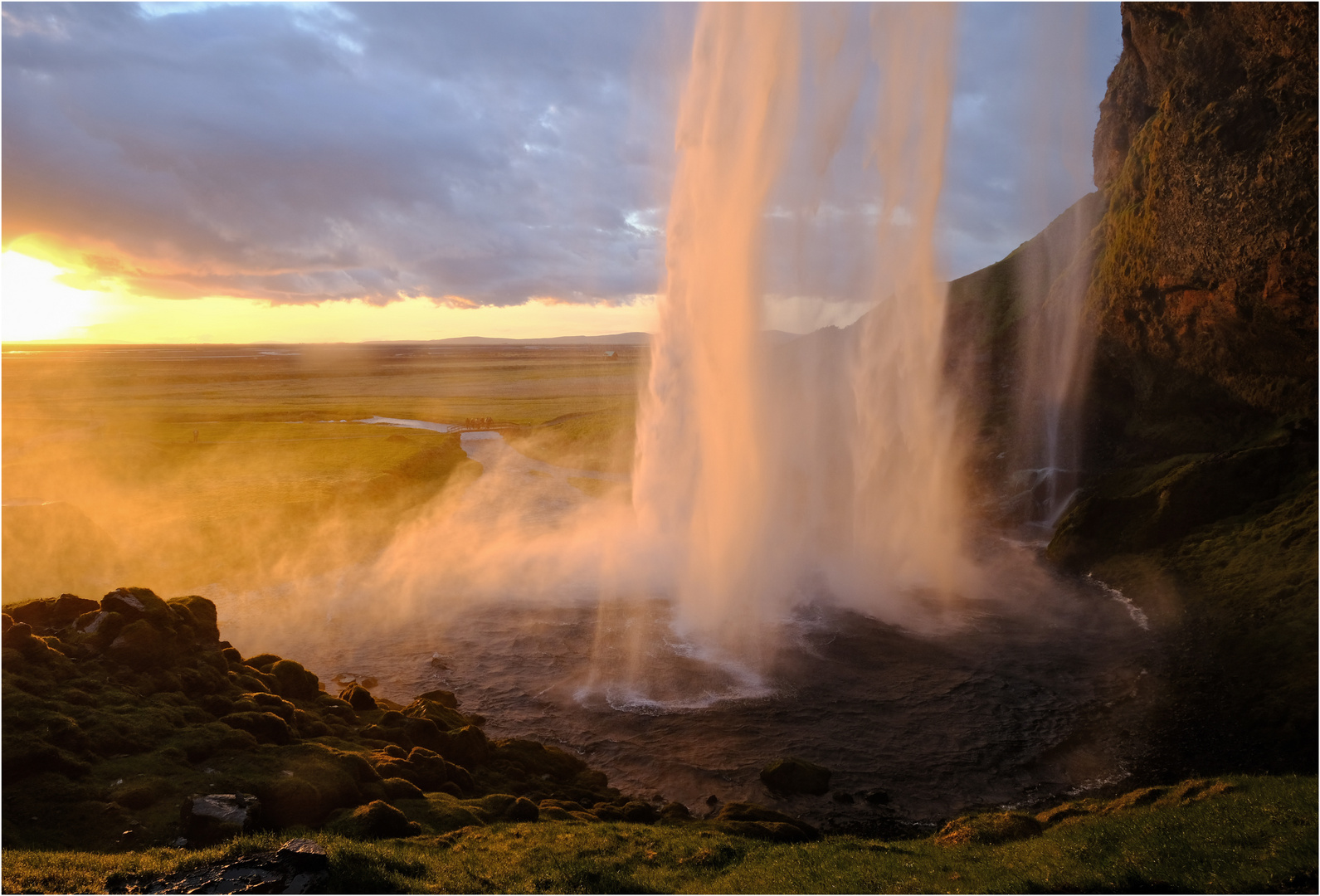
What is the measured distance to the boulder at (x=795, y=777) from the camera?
20.5 m

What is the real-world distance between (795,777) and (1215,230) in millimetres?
37734

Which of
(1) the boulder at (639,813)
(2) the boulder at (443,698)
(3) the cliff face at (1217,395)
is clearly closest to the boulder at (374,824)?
(1) the boulder at (639,813)

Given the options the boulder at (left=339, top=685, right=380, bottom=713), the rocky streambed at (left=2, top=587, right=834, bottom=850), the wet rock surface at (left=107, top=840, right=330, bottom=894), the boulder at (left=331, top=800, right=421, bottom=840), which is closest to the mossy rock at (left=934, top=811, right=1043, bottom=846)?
the rocky streambed at (left=2, top=587, right=834, bottom=850)

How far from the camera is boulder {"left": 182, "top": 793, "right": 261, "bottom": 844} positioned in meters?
14.3

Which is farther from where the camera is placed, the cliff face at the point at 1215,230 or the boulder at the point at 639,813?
the cliff face at the point at 1215,230

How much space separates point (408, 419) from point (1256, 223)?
315 ft

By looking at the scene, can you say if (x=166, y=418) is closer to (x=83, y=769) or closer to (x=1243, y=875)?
(x=83, y=769)

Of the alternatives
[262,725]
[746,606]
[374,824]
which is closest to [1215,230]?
[746,606]

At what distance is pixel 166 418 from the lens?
101250 millimetres

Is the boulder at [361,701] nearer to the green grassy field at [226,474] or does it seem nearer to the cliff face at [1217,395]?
the green grassy field at [226,474]

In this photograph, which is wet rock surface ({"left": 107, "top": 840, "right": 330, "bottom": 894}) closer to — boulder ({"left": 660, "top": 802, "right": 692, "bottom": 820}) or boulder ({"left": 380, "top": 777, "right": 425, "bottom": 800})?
boulder ({"left": 380, "top": 777, "right": 425, "bottom": 800})

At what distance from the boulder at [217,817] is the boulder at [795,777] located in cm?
1252

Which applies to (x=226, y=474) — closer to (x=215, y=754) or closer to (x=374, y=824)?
(x=215, y=754)

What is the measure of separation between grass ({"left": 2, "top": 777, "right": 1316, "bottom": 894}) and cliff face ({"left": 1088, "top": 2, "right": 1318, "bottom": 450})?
29089 millimetres
